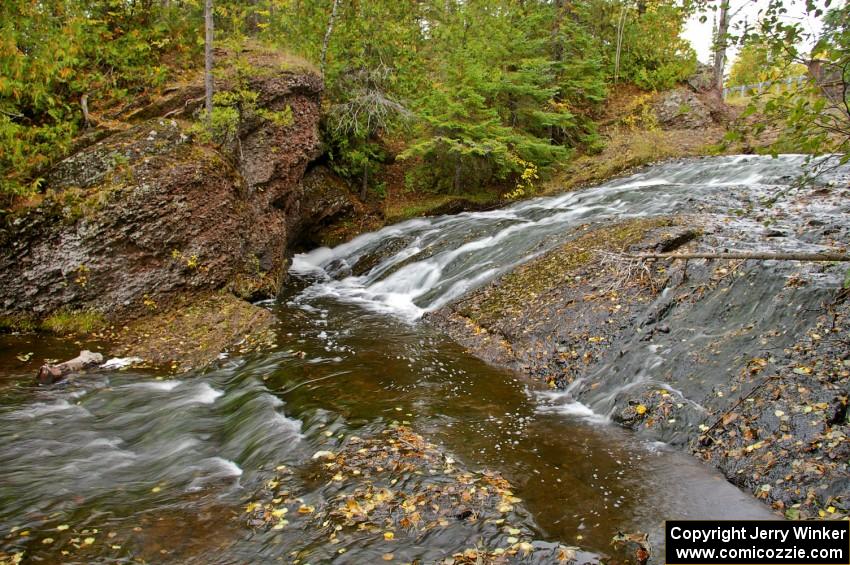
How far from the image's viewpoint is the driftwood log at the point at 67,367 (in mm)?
7109

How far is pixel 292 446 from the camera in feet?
18.2

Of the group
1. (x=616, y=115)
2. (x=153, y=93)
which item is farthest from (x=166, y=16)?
(x=616, y=115)

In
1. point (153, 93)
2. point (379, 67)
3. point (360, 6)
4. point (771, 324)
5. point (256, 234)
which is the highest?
point (360, 6)

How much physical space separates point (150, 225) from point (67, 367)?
3092mm

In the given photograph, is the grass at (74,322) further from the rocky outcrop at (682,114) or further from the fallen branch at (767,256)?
the rocky outcrop at (682,114)

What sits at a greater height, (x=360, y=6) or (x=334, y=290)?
(x=360, y=6)

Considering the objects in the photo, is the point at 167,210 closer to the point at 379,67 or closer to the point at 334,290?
the point at 334,290

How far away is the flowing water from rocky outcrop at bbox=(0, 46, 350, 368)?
1.11m

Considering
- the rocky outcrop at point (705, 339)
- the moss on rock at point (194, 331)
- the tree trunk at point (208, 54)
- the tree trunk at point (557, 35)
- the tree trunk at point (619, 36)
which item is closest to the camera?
the rocky outcrop at point (705, 339)

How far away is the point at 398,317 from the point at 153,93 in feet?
24.9

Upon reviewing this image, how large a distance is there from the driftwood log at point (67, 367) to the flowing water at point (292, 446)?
0.58 feet

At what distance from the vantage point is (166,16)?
1329cm

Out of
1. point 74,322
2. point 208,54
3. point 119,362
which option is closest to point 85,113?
point 208,54

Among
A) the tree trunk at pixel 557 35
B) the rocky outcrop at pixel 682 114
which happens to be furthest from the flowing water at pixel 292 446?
the tree trunk at pixel 557 35
